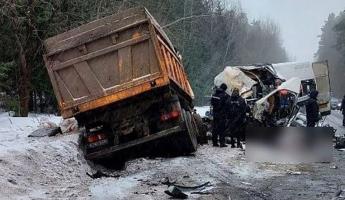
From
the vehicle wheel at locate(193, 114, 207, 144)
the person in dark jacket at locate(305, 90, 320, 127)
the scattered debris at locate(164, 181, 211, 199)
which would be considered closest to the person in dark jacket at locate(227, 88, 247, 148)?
the vehicle wheel at locate(193, 114, 207, 144)

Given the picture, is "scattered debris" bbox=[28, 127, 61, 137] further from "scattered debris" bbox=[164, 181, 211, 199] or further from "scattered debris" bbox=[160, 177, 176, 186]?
"scattered debris" bbox=[164, 181, 211, 199]

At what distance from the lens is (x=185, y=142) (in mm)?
9867

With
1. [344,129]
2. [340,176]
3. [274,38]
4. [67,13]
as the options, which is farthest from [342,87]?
[340,176]

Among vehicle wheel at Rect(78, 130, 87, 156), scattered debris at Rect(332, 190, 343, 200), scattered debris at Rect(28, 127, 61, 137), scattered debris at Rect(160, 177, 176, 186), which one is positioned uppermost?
scattered debris at Rect(28, 127, 61, 137)

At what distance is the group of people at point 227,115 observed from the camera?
12.7 metres

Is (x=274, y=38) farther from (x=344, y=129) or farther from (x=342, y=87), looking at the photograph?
(x=344, y=129)

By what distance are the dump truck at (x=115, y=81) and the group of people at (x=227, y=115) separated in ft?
11.8

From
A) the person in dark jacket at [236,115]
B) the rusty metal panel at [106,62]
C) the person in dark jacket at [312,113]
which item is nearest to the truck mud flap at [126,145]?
the rusty metal panel at [106,62]

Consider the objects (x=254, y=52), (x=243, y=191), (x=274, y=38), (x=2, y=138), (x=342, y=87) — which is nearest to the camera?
(x=243, y=191)

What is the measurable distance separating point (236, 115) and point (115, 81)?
4.82 metres

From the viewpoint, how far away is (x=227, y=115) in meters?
12.9

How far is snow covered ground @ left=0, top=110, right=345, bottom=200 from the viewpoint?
674 cm

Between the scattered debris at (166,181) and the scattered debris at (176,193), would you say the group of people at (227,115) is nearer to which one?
the scattered debris at (166,181)

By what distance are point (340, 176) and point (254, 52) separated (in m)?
74.0
